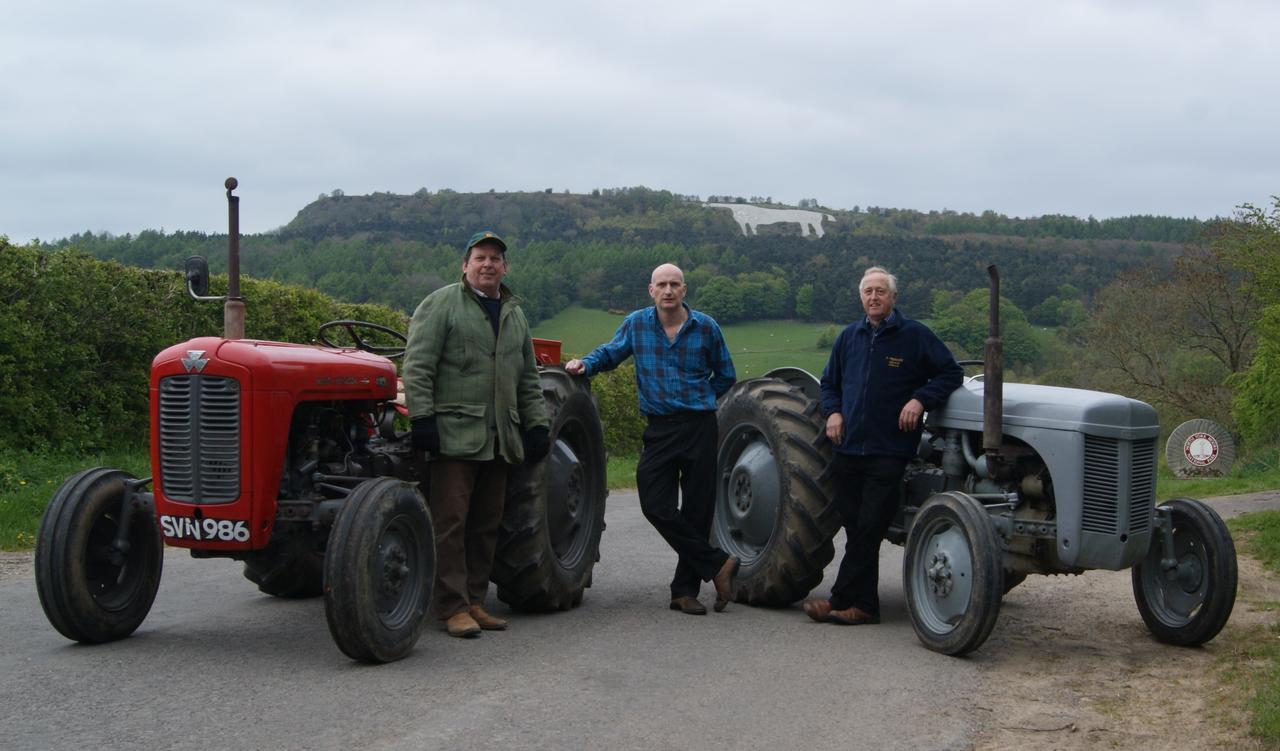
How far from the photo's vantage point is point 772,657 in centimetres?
641

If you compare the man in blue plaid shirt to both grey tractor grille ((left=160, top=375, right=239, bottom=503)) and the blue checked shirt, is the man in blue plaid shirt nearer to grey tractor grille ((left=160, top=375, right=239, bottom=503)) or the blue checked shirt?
the blue checked shirt

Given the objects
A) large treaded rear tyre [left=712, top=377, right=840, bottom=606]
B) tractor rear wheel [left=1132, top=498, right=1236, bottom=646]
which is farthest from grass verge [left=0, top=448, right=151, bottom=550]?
tractor rear wheel [left=1132, top=498, right=1236, bottom=646]

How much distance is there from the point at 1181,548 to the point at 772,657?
2.46 meters

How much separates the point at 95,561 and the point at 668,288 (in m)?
3.48

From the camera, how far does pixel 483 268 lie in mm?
6766

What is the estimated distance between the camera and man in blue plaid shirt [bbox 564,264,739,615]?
767 centimetres

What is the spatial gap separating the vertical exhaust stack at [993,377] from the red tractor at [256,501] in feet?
9.69

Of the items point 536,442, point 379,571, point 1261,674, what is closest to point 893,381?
point 536,442

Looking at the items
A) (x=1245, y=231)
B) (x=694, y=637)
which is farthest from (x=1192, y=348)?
(x=694, y=637)

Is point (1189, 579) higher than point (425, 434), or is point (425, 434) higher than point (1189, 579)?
point (425, 434)

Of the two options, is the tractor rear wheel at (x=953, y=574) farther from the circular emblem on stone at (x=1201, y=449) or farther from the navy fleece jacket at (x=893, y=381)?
the circular emblem on stone at (x=1201, y=449)

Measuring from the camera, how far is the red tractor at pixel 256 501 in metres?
5.76

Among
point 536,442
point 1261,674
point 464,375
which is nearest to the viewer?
point 1261,674

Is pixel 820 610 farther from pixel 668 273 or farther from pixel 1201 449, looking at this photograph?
pixel 1201 449
